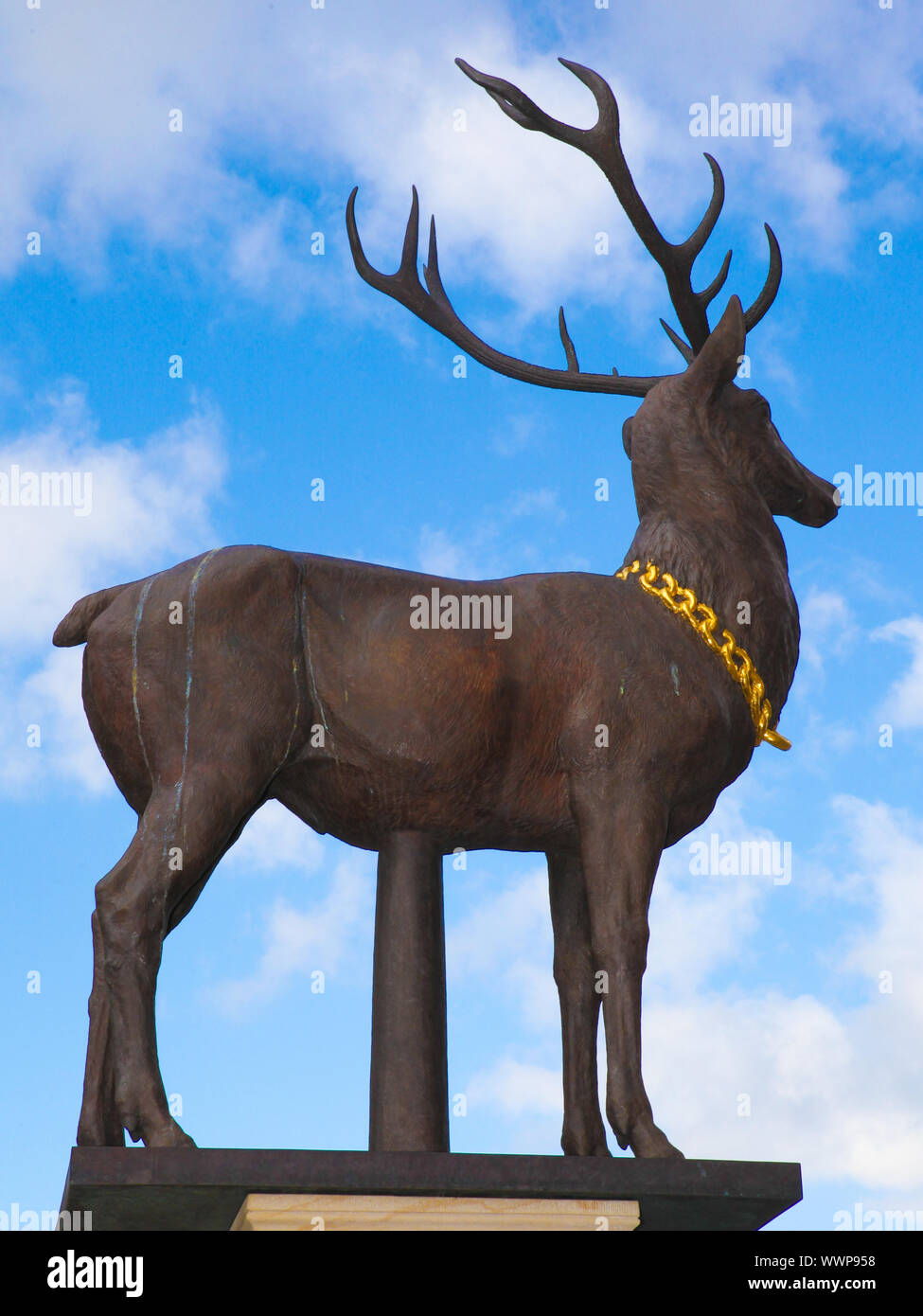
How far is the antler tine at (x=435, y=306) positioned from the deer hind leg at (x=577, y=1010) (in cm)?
200

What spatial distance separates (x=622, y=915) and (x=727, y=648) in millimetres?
1007

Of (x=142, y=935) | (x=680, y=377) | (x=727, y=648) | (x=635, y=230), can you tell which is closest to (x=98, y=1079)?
(x=142, y=935)

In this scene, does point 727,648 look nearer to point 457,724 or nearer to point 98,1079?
point 457,724

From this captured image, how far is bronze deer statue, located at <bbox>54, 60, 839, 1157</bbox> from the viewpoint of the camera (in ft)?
16.5

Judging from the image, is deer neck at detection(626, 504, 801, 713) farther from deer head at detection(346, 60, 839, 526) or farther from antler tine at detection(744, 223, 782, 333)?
antler tine at detection(744, 223, 782, 333)

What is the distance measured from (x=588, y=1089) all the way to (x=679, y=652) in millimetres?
1490

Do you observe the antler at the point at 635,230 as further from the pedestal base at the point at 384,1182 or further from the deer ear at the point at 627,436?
the pedestal base at the point at 384,1182

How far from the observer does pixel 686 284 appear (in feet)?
20.7

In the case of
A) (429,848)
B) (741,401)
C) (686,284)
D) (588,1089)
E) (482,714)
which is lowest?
(588,1089)

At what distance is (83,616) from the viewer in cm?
554

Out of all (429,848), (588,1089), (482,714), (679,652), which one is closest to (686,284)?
(679,652)

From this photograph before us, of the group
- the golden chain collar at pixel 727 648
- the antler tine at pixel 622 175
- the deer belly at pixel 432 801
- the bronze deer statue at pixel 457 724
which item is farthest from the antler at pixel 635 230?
the deer belly at pixel 432 801

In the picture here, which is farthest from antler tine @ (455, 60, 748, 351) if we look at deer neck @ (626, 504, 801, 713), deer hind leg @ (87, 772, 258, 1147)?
deer hind leg @ (87, 772, 258, 1147)
